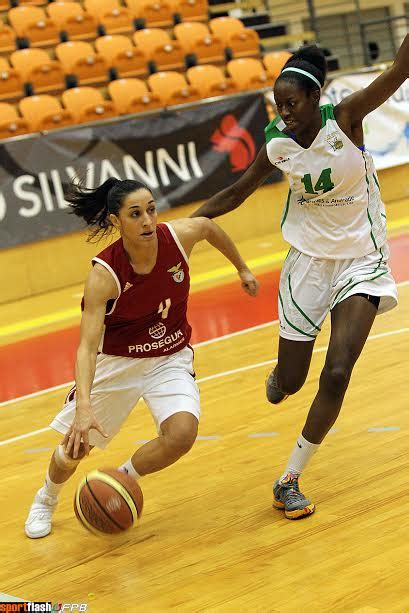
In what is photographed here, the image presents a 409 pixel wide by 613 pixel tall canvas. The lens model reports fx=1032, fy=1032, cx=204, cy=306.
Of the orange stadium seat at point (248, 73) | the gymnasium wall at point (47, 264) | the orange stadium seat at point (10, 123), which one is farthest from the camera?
the orange stadium seat at point (248, 73)

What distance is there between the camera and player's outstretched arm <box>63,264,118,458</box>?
4.18 metres

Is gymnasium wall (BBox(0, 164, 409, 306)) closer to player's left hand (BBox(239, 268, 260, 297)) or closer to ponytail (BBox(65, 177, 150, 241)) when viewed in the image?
player's left hand (BBox(239, 268, 260, 297))

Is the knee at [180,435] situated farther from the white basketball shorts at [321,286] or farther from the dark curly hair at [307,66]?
the dark curly hair at [307,66]

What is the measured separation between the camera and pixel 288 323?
16.1 ft

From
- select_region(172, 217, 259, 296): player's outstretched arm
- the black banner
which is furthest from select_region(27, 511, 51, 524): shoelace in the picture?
the black banner

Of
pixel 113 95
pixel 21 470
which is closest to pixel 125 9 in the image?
pixel 113 95

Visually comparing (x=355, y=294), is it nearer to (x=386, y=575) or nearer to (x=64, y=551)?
(x=386, y=575)

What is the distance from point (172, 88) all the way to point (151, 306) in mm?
9084

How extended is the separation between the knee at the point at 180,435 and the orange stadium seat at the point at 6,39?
32.0ft

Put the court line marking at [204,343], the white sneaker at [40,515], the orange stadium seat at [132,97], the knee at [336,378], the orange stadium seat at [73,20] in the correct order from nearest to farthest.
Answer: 1. the knee at [336,378]
2. the white sneaker at [40,515]
3. the court line marking at [204,343]
4. the orange stadium seat at [132,97]
5. the orange stadium seat at [73,20]

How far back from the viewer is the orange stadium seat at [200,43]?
566 inches

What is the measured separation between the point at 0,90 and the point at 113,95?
1385mm

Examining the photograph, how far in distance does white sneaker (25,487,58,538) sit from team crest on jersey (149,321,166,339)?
928 millimetres

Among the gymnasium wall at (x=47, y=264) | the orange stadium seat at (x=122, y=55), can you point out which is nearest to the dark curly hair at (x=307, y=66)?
the gymnasium wall at (x=47, y=264)
